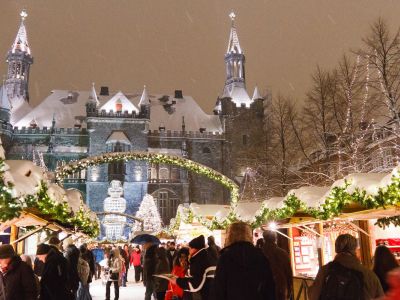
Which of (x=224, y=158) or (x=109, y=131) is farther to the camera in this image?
(x=224, y=158)

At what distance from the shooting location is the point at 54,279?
5.37 m

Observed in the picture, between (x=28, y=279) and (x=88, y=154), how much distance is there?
40.2m

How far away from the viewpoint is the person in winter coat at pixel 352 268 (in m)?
3.40

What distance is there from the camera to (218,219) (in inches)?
541

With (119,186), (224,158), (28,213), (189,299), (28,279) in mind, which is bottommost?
(189,299)

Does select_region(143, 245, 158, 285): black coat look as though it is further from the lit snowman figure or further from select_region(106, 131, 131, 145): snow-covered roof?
select_region(106, 131, 131, 145): snow-covered roof

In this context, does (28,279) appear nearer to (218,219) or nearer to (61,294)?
(61,294)

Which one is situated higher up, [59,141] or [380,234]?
[59,141]

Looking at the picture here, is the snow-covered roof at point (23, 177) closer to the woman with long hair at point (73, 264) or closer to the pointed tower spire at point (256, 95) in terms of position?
the woman with long hair at point (73, 264)

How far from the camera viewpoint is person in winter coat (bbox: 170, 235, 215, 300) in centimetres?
481

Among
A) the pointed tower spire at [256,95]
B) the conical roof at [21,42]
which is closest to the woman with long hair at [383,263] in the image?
the pointed tower spire at [256,95]

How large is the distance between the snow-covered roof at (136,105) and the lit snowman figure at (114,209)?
31.4ft

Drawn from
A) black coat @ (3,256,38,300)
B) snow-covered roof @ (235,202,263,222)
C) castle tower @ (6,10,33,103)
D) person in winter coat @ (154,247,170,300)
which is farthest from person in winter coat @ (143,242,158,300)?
castle tower @ (6,10,33,103)

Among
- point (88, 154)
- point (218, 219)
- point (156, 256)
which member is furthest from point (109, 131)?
point (156, 256)
